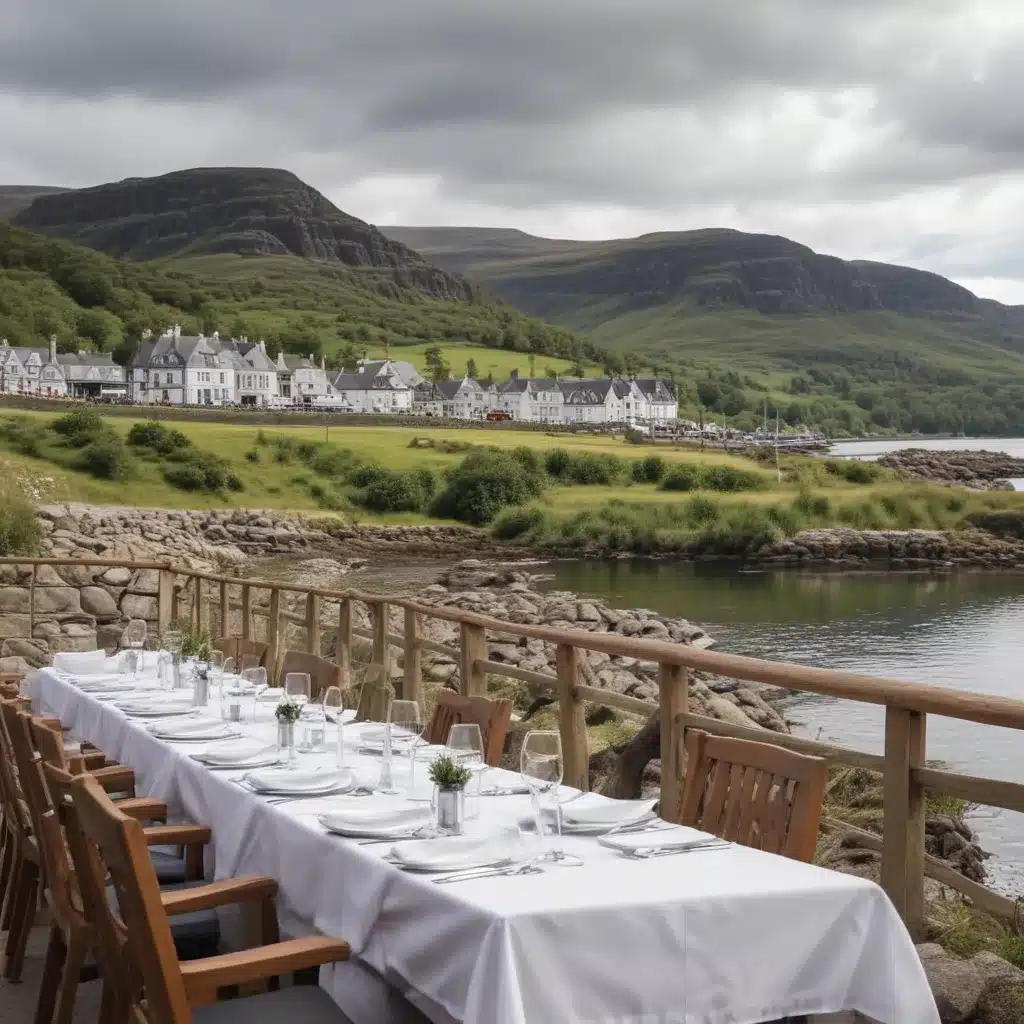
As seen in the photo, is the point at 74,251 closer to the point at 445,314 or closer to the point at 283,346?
the point at 283,346

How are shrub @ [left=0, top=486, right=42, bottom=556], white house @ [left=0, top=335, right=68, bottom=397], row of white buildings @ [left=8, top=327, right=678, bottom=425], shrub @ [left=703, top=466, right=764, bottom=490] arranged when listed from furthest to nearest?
1. row of white buildings @ [left=8, top=327, right=678, bottom=425]
2. white house @ [left=0, top=335, right=68, bottom=397]
3. shrub @ [left=703, top=466, right=764, bottom=490]
4. shrub @ [left=0, top=486, right=42, bottom=556]

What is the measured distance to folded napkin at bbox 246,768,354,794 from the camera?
4.11 meters

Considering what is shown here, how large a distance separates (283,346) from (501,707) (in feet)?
461

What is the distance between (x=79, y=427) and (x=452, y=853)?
64.7 m

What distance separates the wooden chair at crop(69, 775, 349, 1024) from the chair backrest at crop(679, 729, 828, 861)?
118 cm

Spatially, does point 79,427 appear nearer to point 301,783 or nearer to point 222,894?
point 301,783

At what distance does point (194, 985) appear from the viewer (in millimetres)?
3086

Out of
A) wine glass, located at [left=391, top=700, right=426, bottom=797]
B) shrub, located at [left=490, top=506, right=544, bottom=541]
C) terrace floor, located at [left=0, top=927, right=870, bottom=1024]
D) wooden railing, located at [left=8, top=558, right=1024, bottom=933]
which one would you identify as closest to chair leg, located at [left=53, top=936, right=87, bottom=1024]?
terrace floor, located at [left=0, top=927, right=870, bottom=1024]

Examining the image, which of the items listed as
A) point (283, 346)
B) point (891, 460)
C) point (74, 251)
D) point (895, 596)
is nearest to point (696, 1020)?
point (895, 596)

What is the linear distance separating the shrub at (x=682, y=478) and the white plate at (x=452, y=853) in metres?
69.7

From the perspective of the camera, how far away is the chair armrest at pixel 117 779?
537 centimetres

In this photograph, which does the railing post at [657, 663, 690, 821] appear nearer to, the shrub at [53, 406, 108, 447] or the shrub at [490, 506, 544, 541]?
the shrub at [490, 506, 544, 541]

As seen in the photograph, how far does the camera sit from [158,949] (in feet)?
9.89

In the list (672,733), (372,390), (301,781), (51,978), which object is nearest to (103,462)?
(672,733)
